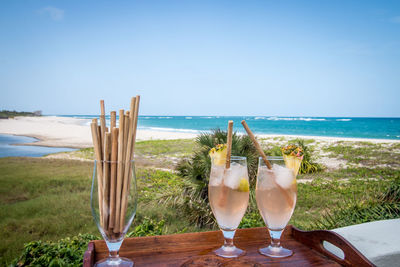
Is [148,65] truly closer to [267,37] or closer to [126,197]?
[267,37]

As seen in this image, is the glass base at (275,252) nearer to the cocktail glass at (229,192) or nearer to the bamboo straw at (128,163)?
the cocktail glass at (229,192)

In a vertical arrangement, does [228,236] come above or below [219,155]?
below

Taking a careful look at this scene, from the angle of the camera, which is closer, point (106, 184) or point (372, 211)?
point (106, 184)

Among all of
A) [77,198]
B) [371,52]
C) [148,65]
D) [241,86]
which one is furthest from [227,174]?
[241,86]

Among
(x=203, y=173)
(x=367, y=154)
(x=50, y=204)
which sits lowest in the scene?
(x=50, y=204)

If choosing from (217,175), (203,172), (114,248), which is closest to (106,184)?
(114,248)

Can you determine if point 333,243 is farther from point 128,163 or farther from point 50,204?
point 50,204

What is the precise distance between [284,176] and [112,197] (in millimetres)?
470

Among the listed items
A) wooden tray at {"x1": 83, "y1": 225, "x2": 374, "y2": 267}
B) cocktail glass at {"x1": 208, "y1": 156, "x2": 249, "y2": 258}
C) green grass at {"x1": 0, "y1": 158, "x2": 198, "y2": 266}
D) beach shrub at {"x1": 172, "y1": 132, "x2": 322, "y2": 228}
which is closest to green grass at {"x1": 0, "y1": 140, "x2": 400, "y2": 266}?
green grass at {"x1": 0, "y1": 158, "x2": 198, "y2": 266}

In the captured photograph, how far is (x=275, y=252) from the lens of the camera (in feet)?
3.01

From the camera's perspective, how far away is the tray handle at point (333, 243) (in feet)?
2.76

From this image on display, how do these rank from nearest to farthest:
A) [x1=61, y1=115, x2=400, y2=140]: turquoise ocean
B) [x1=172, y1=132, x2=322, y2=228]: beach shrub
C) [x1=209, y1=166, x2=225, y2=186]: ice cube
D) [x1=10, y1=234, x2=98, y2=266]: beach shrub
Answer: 1. [x1=209, y1=166, x2=225, y2=186]: ice cube
2. [x1=10, y1=234, x2=98, y2=266]: beach shrub
3. [x1=172, y1=132, x2=322, y2=228]: beach shrub
4. [x1=61, y1=115, x2=400, y2=140]: turquoise ocean

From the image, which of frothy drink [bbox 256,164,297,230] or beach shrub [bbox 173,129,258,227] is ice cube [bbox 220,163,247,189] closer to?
frothy drink [bbox 256,164,297,230]

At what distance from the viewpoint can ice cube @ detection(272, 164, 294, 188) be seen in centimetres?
87
